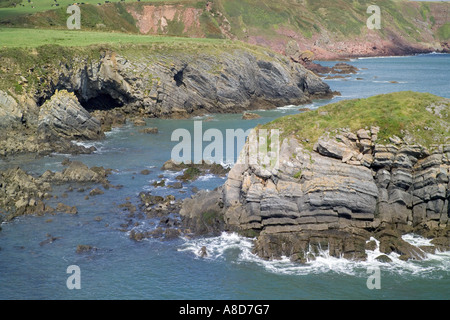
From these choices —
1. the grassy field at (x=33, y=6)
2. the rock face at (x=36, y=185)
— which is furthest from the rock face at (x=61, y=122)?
the grassy field at (x=33, y=6)

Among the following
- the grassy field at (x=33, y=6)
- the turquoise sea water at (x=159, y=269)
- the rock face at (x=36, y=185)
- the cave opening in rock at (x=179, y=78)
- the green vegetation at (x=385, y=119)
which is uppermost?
the grassy field at (x=33, y=6)

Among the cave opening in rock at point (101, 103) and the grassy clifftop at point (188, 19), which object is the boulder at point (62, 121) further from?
the grassy clifftop at point (188, 19)

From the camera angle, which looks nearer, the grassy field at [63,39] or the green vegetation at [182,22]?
the grassy field at [63,39]

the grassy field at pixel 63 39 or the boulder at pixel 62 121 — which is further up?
the grassy field at pixel 63 39

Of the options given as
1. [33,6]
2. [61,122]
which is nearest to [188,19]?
[33,6]

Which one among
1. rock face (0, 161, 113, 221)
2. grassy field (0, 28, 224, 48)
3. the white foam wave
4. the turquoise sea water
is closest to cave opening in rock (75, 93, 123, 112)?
grassy field (0, 28, 224, 48)

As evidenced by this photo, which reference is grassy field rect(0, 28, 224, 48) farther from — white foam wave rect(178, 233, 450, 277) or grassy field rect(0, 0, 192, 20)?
white foam wave rect(178, 233, 450, 277)

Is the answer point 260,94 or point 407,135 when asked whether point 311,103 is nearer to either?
point 260,94
